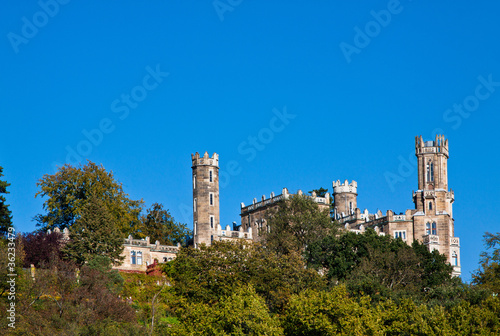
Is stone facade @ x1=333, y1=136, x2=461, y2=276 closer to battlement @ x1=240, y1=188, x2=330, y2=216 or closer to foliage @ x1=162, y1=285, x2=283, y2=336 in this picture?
battlement @ x1=240, y1=188, x2=330, y2=216

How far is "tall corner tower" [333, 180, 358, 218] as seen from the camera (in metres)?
107

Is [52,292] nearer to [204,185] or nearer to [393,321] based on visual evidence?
[393,321]

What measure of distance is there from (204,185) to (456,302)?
3499cm

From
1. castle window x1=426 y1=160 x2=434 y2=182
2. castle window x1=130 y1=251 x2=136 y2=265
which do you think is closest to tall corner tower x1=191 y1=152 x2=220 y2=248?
castle window x1=130 y1=251 x2=136 y2=265

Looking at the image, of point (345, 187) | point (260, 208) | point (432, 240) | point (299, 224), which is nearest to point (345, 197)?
point (345, 187)

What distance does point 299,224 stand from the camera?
85.3m

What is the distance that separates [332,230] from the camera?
85.9m

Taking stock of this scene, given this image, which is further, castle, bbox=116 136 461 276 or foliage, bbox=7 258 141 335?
castle, bbox=116 136 461 276

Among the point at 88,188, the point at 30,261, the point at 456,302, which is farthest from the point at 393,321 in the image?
the point at 88,188

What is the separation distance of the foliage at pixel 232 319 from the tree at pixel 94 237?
17.2 m

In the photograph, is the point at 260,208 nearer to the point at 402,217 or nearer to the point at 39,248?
the point at 402,217

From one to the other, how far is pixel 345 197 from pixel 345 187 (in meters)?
1.12

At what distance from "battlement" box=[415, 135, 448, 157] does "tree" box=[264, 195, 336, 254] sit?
13.2m

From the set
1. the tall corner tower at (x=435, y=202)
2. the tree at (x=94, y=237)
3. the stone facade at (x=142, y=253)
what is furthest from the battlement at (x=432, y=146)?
the tree at (x=94, y=237)
